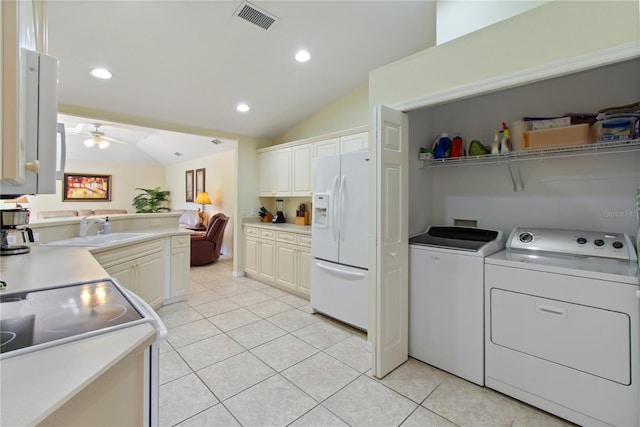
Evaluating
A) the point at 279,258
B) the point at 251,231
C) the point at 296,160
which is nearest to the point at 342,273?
the point at 279,258

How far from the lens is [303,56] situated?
310cm

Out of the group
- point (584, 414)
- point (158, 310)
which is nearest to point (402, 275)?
point (584, 414)

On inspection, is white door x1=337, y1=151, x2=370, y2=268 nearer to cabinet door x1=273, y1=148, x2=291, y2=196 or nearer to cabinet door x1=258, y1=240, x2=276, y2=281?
cabinet door x1=258, y1=240, x2=276, y2=281

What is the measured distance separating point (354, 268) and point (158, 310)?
234 centimetres

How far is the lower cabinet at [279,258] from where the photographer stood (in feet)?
12.5

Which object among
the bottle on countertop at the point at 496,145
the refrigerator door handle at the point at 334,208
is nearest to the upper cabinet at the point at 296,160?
the refrigerator door handle at the point at 334,208

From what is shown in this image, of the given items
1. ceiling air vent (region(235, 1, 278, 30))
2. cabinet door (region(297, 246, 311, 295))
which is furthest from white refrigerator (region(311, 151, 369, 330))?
ceiling air vent (region(235, 1, 278, 30))

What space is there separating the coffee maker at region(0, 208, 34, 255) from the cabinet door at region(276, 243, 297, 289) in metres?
2.55

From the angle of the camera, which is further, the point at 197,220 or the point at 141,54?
the point at 197,220

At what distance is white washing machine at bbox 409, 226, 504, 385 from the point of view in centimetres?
206

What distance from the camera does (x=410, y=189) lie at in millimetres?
2588

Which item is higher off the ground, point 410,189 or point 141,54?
point 141,54

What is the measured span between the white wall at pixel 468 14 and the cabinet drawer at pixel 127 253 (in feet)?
11.0

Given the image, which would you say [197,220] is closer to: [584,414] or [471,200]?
[471,200]
